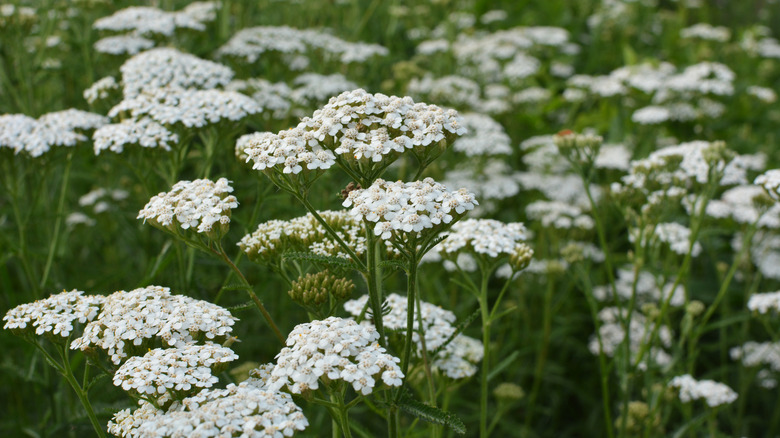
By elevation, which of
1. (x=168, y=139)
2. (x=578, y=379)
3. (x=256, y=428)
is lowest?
(x=578, y=379)

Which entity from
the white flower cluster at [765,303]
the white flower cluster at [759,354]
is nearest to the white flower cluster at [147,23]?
the white flower cluster at [765,303]

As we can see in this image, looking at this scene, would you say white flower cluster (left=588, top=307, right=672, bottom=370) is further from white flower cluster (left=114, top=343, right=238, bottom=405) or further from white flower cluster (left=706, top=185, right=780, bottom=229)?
white flower cluster (left=114, top=343, right=238, bottom=405)

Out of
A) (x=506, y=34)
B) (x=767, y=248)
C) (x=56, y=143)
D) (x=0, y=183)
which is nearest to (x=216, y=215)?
(x=56, y=143)

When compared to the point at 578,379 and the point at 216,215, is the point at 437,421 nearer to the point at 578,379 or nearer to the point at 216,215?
the point at 216,215

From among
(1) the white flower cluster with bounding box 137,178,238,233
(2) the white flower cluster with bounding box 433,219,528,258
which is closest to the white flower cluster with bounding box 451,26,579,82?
(2) the white flower cluster with bounding box 433,219,528,258

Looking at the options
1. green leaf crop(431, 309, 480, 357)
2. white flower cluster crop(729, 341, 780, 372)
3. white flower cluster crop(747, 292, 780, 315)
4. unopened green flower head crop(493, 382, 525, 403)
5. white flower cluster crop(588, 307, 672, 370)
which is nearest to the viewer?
green leaf crop(431, 309, 480, 357)

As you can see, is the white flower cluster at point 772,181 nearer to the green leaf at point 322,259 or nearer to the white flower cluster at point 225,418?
the green leaf at point 322,259
